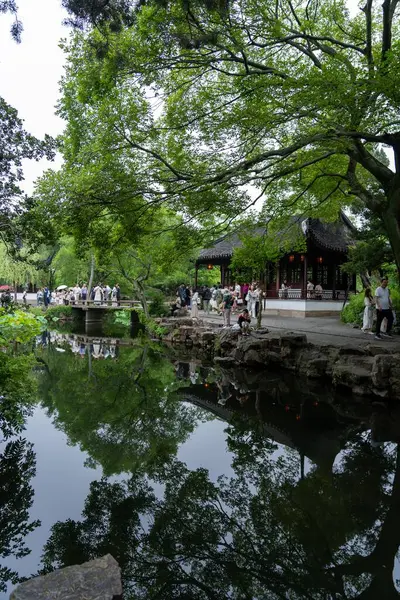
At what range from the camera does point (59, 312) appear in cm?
3100

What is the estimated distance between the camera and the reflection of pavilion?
261 inches

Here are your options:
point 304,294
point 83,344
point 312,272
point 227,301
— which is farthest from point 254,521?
point 312,272

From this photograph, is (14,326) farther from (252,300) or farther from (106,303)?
(106,303)

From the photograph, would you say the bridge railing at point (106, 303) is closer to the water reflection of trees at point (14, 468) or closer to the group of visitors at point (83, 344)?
the group of visitors at point (83, 344)

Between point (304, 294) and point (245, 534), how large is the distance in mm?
18277

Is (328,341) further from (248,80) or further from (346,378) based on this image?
(248,80)

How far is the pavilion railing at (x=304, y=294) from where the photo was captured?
22047 mm

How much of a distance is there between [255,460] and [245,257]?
26.3 feet

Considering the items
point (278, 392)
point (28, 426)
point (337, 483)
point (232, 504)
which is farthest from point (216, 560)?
point (278, 392)

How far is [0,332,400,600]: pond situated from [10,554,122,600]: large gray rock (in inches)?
25.0

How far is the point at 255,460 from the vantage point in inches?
244

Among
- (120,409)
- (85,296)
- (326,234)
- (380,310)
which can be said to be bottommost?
(120,409)

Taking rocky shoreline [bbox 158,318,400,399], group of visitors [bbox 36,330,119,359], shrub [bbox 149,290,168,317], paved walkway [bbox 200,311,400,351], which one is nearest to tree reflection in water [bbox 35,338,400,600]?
rocky shoreline [bbox 158,318,400,399]

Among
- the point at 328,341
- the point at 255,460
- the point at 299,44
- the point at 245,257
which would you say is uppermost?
the point at 299,44
